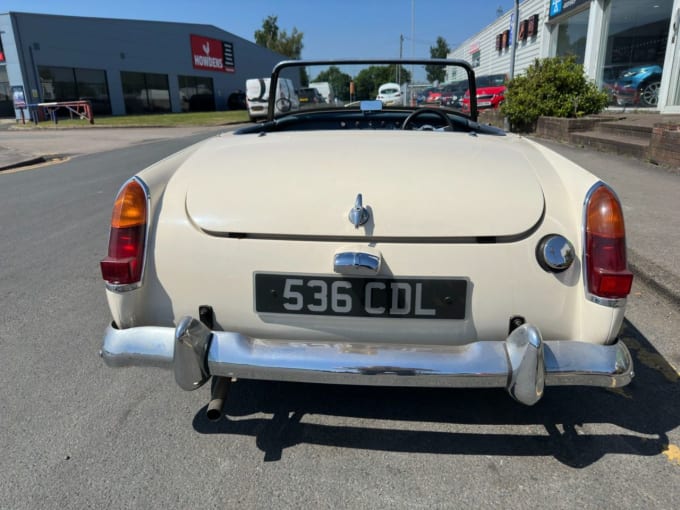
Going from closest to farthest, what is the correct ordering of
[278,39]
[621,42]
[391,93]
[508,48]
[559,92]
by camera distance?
[559,92], [621,42], [391,93], [508,48], [278,39]

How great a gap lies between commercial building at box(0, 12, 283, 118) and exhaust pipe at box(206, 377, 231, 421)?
32.0 m

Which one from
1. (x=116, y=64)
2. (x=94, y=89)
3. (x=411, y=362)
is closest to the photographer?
(x=411, y=362)

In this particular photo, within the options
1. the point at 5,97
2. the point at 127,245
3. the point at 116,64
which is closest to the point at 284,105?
the point at 127,245

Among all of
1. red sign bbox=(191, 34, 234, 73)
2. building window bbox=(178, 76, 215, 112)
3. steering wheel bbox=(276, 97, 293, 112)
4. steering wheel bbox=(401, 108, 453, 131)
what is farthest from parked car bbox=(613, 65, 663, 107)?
red sign bbox=(191, 34, 234, 73)

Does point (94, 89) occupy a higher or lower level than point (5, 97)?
higher

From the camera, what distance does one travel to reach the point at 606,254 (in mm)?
1825

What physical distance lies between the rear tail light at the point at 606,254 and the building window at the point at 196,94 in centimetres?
4103

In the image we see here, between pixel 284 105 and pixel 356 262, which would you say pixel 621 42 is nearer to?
pixel 284 105

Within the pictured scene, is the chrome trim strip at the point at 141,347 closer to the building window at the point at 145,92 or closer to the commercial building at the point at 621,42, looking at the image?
the commercial building at the point at 621,42

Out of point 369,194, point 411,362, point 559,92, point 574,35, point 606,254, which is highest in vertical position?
point 574,35

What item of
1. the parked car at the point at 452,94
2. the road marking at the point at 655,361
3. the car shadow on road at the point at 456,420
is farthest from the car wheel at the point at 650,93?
the car shadow on road at the point at 456,420

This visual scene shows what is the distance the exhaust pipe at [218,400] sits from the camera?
1964mm

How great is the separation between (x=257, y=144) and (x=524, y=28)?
26.8 meters

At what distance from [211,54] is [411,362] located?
44399 millimetres
